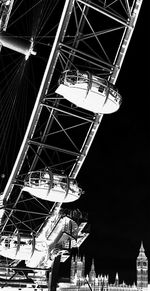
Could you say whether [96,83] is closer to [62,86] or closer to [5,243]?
[62,86]

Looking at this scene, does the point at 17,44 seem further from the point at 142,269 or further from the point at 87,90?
the point at 142,269

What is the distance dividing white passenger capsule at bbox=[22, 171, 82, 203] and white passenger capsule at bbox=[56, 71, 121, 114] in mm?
2650

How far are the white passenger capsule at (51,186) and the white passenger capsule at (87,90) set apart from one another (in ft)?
8.69

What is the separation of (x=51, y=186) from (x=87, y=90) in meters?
3.27

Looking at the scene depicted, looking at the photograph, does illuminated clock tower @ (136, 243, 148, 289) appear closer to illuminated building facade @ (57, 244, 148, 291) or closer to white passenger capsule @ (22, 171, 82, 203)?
illuminated building facade @ (57, 244, 148, 291)

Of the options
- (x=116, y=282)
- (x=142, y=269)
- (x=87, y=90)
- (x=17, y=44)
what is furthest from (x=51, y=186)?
(x=142, y=269)

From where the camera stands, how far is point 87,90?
1210cm

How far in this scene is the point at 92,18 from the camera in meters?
15.0

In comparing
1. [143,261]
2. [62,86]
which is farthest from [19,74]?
[143,261]

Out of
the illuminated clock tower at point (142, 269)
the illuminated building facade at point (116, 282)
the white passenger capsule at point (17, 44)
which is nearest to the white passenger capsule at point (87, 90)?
the white passenger capsule at point (17, 44)

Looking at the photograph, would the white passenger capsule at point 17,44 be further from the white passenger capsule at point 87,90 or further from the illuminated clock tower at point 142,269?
the illuminated clock tower at point 142,269

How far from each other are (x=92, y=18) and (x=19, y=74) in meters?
3.03

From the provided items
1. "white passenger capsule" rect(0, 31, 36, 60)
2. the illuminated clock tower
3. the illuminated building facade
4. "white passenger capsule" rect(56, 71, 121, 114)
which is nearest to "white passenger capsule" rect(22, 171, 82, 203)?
"white passenger capsule" rect(56, 71, 121, 114)

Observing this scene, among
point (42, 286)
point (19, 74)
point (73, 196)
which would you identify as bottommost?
point (42, 286)
